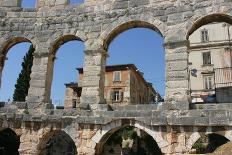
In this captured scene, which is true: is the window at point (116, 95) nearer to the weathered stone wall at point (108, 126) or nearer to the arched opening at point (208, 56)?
the arched opening at point (208, 56)

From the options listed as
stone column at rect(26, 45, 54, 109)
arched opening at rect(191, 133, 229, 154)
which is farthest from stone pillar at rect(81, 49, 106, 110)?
arched opening at rect(191, 133, 229, 154)

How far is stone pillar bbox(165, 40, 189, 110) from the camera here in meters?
9.48

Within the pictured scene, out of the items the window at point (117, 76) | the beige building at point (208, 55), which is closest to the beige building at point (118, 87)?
the window at point (117, 76)

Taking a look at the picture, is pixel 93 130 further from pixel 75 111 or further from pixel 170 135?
pixel 170 135

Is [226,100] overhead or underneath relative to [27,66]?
underneath

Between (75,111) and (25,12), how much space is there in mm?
4868

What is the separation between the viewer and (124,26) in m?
11.1

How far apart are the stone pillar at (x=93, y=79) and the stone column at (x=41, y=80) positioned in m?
1.47

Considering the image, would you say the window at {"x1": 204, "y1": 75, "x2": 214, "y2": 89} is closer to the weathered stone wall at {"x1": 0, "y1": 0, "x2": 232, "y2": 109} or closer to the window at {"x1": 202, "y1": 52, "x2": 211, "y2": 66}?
the window at {"x1": 202, "y1": 52, "x2": 211, "y2": 66}

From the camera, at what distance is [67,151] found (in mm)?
21375

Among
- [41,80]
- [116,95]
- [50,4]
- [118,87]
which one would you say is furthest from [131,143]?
[50,4]

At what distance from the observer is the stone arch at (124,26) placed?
34.8ft

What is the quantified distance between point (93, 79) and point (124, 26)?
2.17 meters

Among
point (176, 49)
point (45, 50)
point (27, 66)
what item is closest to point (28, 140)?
point (45, 50)
